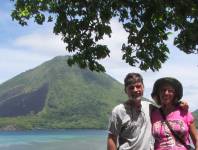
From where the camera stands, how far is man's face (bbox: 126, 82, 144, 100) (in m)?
5.23

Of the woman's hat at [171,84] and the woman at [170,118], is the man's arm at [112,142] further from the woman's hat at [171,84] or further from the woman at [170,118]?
the woman's hat at [171,84]

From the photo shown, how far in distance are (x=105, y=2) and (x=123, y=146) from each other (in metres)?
3.33

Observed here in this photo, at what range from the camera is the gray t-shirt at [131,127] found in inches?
202

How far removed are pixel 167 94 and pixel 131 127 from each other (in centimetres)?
57

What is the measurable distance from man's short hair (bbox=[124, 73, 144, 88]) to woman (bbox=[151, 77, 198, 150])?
0.22m

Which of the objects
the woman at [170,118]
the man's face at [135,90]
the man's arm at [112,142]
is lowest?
the man's arm at [112,142]

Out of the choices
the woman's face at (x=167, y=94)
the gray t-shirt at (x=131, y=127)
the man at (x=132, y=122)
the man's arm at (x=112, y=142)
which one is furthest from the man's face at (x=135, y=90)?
the man's arm at (x=112, y=142)

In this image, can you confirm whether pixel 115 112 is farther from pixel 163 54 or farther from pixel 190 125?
pixel 163 54

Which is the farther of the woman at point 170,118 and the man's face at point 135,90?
the man's face at point 135,90

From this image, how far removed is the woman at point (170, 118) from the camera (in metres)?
5.09

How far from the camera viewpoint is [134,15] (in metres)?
8.03

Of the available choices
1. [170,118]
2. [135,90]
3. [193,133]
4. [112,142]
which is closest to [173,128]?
[170,118]

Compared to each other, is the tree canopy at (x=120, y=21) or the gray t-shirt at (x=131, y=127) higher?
the tree canopy at (x=120, y=21)

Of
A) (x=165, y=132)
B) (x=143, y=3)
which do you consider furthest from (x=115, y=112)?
(x=143, y=3)
